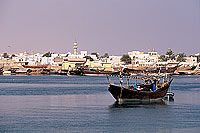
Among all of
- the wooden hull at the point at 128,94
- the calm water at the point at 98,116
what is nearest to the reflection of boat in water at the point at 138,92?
the wooden hull at the point at 128,94

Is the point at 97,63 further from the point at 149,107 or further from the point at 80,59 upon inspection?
the point at 149,107

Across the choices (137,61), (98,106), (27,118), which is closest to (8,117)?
(27,118)

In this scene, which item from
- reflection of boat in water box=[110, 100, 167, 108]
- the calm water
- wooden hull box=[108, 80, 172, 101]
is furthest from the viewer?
wooden hull box=[108, 80, 172, 101]

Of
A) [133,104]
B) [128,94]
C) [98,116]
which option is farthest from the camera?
[128,94]

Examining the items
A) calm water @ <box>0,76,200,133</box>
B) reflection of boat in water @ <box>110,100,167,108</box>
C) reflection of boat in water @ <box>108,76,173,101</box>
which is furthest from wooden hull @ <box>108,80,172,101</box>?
calm water @ <box>0,76,200,133</box>

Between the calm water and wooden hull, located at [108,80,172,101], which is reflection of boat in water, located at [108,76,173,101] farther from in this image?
the calm water

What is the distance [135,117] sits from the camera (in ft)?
98.9

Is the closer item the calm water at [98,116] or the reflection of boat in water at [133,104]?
the calm water at [98,116]

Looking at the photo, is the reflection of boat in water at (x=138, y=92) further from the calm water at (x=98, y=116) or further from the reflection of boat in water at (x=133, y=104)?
the calm water at (x=98, y=116)

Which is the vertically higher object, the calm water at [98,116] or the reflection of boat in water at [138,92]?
the reflection of boat in water at [138,92]

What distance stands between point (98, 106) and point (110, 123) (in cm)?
897

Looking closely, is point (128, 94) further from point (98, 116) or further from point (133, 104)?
point (98, 116)

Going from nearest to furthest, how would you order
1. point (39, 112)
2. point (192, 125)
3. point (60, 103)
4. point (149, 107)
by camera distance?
1. point (192, 125)
2. point (39, 112)
3. point (149, 107)
4. point (60, 103)

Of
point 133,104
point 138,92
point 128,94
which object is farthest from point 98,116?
point 138,92
